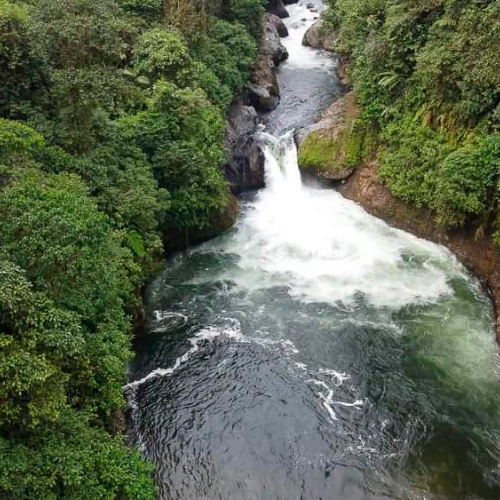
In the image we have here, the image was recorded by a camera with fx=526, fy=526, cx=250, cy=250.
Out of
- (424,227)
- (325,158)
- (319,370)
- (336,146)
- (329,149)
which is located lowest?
(319,370)

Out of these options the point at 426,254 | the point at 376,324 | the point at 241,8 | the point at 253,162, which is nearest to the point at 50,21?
the point at 253,162

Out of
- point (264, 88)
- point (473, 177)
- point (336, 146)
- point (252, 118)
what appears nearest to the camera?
point (473, 177)

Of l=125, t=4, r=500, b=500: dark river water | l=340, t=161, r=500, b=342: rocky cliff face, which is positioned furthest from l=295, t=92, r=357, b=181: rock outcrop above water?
l=125, t=4, r=500, b=500: dark river water

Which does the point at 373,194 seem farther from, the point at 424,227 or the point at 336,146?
the point at 336,146

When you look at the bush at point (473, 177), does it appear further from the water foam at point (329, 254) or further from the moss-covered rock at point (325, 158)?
the moss-covered rock at point (325, 158)

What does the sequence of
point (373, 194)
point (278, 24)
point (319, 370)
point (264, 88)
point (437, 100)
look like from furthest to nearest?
point (278, 24) < point (264, 88) < point (373, 194) < point (437, 100) < point (319, 370)

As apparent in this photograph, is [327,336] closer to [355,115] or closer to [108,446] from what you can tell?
[108,446]

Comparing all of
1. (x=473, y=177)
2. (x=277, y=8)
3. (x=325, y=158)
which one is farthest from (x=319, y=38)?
(x=473, y=177)
